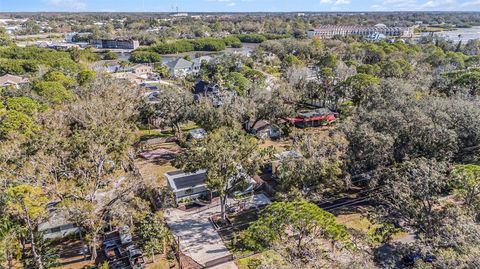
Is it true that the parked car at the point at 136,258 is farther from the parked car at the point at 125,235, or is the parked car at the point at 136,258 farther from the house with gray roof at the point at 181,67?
the house with gray roof at the point at 181,67

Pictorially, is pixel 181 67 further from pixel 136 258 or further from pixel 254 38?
pixel 254 38

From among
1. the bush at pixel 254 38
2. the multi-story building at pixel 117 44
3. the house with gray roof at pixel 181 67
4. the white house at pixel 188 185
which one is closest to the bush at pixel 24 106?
the white house at pixel 188 185

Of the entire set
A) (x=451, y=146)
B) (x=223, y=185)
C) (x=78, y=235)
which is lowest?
(x=78, y=235)

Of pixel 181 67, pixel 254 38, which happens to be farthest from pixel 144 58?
pixel 254 38

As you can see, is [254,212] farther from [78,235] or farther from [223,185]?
[78,235]

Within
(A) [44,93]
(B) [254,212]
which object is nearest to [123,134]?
(B) [254,212]

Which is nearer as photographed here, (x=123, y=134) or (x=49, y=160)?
(x=49, y=160)
